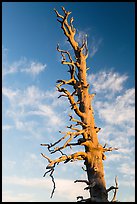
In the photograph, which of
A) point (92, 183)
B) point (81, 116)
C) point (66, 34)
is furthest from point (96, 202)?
point (66, 34)

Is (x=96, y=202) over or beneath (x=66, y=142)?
beneath

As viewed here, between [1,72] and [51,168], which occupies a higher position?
[1,72]

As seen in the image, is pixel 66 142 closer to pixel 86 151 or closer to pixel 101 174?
pixel 86 151

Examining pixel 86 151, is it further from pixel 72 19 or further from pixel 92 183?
pixel 72 19

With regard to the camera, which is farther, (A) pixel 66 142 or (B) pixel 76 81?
(B) pixel 76 81

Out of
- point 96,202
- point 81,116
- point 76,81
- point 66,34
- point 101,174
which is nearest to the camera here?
point 96,202

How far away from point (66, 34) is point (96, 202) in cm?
823

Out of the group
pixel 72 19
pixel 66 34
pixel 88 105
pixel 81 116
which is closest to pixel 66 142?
pixel 81 116

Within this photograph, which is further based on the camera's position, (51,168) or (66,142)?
(66,142)

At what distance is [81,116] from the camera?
418 inches

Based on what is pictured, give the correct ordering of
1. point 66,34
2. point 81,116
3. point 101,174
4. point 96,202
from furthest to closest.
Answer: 1. point 66,34
2. point 81,116
3. point 101,174
4. point 96,202

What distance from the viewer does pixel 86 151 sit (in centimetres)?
981

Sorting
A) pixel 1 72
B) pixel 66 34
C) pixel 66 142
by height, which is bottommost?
pixel 66 142

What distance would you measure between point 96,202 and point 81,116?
3.42m
